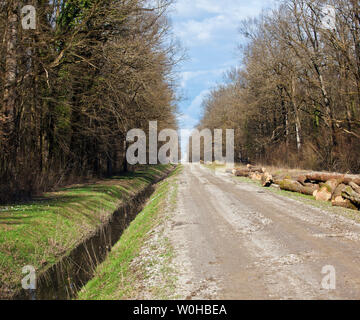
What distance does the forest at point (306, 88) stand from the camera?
1862cm

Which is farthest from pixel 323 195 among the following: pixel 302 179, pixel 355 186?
pixel 302 179

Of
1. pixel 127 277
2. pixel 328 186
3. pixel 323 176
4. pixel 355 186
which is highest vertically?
pixel 323 176

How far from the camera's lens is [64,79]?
16.7 meters

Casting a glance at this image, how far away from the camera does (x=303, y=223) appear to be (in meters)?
8.38

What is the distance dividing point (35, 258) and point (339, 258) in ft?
21.8

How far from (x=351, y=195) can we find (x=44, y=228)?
30.3ft

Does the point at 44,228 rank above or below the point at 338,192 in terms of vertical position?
below

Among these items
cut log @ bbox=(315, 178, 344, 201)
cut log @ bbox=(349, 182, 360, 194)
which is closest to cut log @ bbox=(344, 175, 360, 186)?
cut log @ bbox=(349, 182, 360, 194)

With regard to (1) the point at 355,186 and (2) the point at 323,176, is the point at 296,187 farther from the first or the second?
(1) the point at 355,186

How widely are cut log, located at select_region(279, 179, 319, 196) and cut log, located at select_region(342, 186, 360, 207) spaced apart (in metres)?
3.21

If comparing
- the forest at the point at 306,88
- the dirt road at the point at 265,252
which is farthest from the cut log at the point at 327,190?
the forest at the point at 306,88
